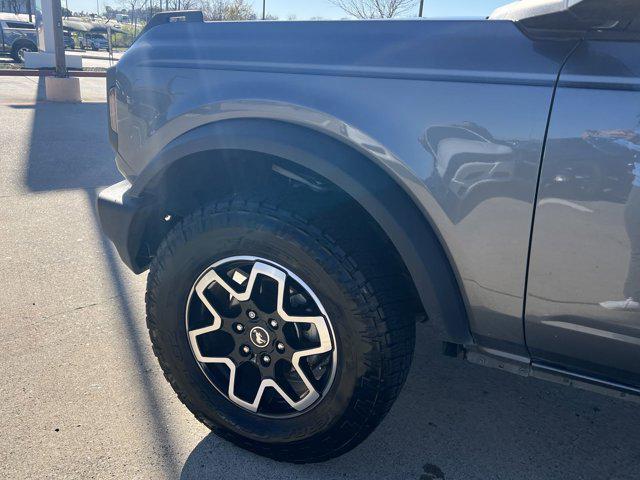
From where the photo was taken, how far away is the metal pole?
11.3 metres

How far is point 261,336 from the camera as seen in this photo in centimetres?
198

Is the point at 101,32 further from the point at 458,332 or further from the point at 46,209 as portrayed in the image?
the point at 458,332

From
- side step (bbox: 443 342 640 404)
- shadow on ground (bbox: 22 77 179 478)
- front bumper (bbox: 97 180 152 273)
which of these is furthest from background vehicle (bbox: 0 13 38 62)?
side step (bbox: 443 342 640 404)

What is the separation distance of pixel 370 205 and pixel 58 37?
11827 mm

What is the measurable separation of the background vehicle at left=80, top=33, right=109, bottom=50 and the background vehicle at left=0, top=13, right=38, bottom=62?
19.2 meters

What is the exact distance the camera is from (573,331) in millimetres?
1580

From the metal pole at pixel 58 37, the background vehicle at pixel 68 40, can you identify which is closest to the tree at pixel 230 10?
the background vehicle at pixel 68 40

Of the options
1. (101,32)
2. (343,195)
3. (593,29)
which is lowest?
(101,32)

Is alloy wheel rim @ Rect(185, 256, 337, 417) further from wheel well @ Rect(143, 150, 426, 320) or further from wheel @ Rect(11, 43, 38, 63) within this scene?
wheel @ Rect(11, 43, 38, 63)

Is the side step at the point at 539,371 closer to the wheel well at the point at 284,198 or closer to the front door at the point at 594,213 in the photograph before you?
the front door at the point at 594,213

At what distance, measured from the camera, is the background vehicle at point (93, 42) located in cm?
3909

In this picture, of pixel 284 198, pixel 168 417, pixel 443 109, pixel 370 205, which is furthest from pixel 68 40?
pixel 443 109

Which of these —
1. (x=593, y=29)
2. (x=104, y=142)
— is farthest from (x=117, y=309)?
(x=104, y=142)

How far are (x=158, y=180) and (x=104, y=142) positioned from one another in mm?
6372
